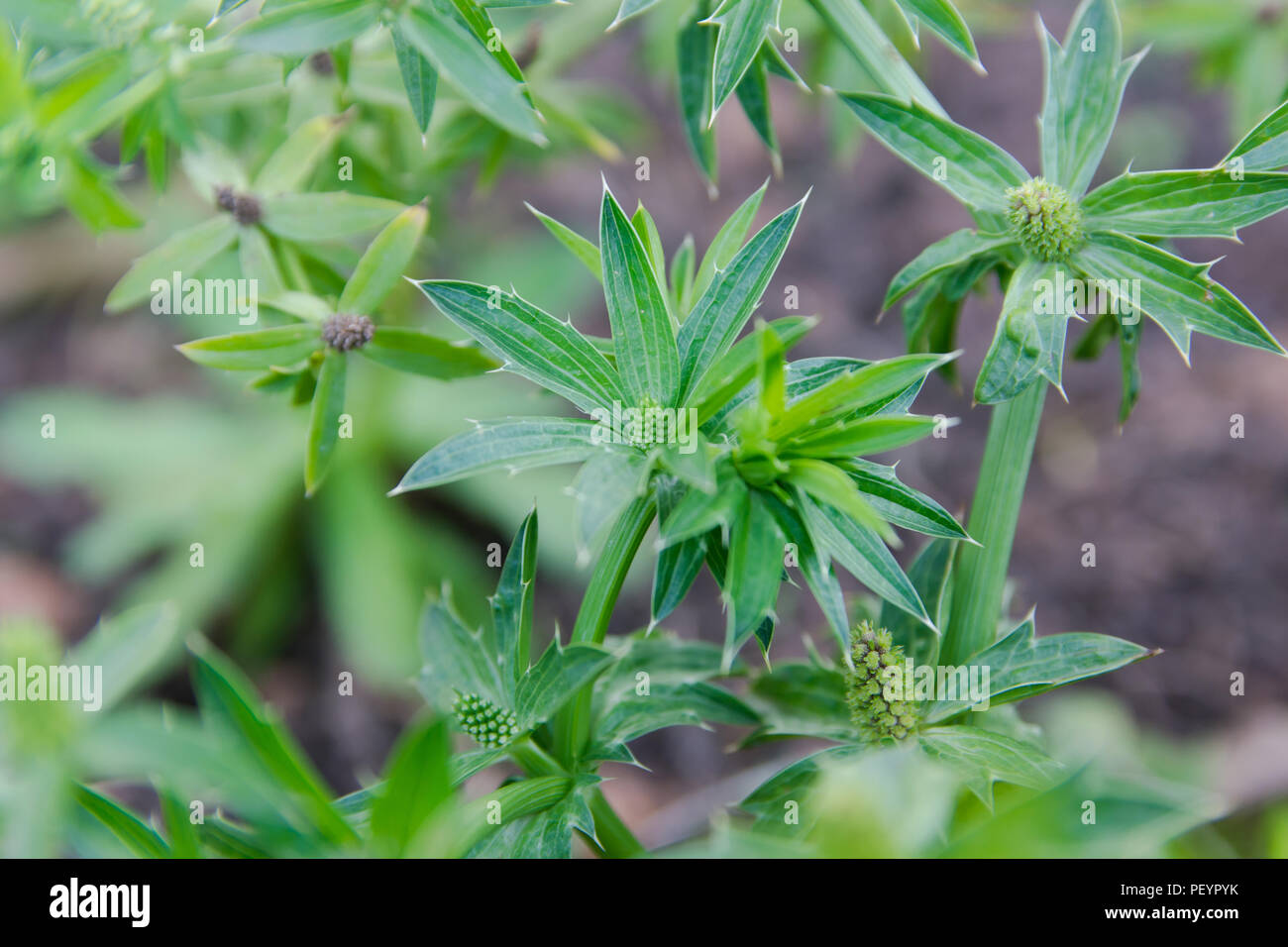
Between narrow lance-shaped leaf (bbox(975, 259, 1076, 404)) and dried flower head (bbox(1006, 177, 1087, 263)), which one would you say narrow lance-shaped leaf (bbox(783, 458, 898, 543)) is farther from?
dried flower head (bbox(1006, 177, 1087, 263))

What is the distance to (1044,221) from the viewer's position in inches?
45.3

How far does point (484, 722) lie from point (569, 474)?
216 centimetres

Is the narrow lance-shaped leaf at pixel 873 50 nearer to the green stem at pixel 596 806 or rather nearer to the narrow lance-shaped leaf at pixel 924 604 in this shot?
the narrow lance-shaped leaf at pixel 924 604

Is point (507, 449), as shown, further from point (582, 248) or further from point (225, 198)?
point (225, 198)

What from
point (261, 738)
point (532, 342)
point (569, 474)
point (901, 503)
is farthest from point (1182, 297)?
point (569, 474)

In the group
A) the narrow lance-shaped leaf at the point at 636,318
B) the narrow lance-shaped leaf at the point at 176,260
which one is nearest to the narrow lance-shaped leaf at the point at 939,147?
the narrow lance-shaped leaf at the point at 636,318

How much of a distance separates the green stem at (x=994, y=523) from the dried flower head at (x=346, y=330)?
0.81 metres

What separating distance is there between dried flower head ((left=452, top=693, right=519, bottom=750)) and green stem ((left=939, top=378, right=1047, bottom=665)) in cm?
58

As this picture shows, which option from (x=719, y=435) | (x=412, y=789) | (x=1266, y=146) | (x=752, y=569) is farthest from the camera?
(x=1266, y=146)

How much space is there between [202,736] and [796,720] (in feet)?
2.56

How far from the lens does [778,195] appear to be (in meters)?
3.89

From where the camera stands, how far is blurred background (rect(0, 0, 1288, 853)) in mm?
2857
